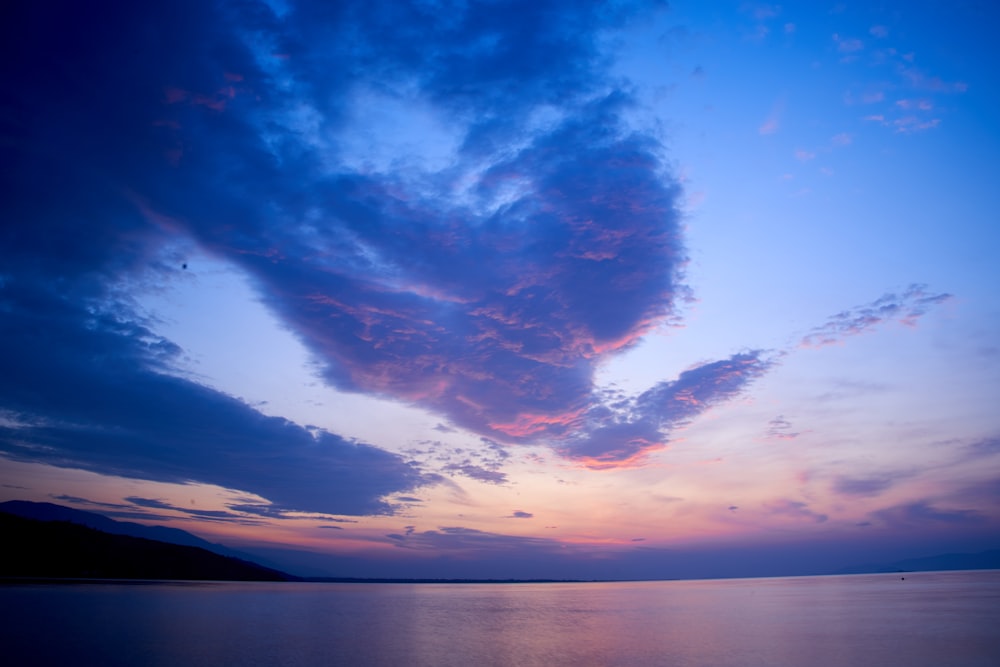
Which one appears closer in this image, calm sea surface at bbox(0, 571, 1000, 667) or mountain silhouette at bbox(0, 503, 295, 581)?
calm sea surface at bbox(0, 571, 1000, 667)

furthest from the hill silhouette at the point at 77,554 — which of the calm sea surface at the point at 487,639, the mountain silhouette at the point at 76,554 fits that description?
the calm sea surface at the point at 487,639

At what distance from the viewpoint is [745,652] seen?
31.6 metres

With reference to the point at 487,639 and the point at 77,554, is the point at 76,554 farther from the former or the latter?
the point at 487,639

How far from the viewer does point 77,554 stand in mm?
154750

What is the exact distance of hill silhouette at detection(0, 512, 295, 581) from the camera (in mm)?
139125

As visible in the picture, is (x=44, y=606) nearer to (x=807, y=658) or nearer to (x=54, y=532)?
(x=807, y=658)

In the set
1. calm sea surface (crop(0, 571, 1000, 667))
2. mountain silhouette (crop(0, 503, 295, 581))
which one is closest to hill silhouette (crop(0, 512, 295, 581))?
mountain silhouette (crop(0, 503, 295, 581))

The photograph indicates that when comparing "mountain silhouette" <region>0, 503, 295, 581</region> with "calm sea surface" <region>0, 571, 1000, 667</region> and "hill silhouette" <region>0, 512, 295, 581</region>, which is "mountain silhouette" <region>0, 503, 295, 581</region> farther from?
"calm sea surface" <region>0, 571, 1000, 667</region>

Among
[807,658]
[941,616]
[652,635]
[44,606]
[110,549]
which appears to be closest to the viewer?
[807,658]

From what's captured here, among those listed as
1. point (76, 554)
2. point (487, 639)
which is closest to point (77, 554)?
point (76, 554)

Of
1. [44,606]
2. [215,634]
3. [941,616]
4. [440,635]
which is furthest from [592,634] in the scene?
[44,606]

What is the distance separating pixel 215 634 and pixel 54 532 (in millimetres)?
160013

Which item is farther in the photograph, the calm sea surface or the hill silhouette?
the hill silhouette

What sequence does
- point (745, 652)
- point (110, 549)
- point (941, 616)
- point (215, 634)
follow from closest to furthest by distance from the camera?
1. point (745, 652)
2. point (215, 634)
3. point (941, 616)
4. point (110, 549)
